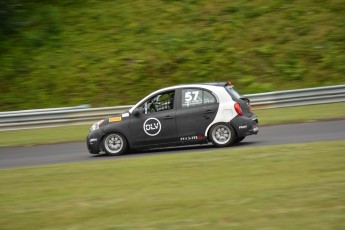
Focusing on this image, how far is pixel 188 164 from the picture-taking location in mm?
11445

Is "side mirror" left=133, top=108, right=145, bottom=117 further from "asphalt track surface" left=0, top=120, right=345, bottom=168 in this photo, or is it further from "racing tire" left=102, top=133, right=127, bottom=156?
"asphalt track surface" left=0, top=120, right=345, bottom=168

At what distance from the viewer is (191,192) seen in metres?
8.85

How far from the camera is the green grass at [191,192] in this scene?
7.31 metres

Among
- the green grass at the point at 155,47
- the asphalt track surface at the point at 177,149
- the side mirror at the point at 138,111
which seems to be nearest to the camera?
the asphalt track surface at the point at 177,149

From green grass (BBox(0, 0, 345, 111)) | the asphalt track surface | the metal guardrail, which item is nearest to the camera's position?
the asphalt track surface

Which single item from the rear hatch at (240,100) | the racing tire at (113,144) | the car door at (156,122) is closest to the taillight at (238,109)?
the rear hatch at (240,100)

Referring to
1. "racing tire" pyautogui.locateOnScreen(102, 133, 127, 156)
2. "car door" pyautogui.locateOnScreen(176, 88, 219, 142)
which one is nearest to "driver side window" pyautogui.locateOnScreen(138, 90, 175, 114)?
"car door" pyautogui.locateOnScreen(176, 88, 219, 142)

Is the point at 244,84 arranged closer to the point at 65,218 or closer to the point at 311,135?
the point at 311,135

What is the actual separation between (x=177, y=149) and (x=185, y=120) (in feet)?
3.49

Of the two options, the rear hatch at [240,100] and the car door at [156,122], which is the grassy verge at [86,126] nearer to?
the rear hatch at [240,100]

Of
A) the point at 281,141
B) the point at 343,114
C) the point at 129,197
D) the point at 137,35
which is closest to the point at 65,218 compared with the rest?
the point at 129,197

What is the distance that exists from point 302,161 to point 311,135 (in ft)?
14.9

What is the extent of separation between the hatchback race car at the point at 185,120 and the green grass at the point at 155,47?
33.0 feet

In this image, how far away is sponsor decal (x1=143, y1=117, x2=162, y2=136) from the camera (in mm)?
14555
